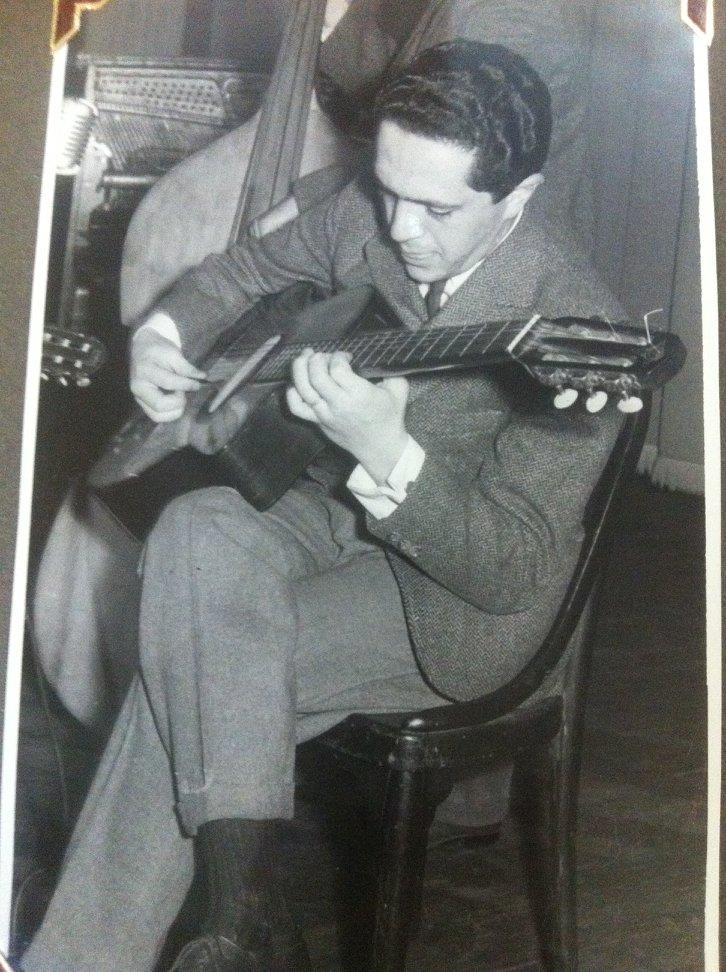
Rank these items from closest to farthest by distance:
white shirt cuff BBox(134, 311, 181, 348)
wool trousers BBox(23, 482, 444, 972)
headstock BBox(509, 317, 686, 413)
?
1. headstock BBox(509, 317, 686, 413)
2. wool trousers BBox(23, 482, 444, 972)
3. white shirt cuff BBox(134, 311, 181, 348)

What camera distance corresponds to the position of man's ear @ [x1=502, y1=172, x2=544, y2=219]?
0.93m

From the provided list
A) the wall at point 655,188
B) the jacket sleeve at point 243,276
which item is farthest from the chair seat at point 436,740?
the jacket sleeve at point 243,276

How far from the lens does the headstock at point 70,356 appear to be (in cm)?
105

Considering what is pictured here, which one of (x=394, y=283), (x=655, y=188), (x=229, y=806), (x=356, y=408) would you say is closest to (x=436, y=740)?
(x=229, y=806)

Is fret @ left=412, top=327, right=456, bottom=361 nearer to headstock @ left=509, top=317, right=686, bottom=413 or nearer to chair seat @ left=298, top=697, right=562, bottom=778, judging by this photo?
headstock @ left=509, top=317, right=686, bottom=413

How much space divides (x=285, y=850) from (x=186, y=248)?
574 millimetres

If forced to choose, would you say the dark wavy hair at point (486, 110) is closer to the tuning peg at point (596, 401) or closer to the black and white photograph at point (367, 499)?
the black and white photograph at point (367, 499)

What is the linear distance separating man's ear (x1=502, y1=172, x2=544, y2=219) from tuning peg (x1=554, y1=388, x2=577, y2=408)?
181mm

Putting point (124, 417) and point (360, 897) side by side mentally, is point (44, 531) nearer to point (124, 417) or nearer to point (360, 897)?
point (124, 417)

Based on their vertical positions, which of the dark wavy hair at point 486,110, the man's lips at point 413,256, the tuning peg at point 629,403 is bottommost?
the tuning peg at point 629,403

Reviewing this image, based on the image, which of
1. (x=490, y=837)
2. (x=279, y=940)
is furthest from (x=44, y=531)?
(x=490, y=837)

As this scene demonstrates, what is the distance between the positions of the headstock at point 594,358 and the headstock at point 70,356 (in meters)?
0.43

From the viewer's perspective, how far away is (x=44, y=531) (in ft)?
3.48

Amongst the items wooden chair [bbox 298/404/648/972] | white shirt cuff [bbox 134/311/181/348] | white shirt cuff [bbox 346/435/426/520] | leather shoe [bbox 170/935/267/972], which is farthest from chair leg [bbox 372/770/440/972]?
white shirt cuff [bbox 134/311/181/348]
